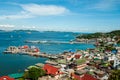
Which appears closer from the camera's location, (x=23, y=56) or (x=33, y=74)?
(x=33, y=74)

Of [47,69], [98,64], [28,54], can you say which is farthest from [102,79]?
[28,54]

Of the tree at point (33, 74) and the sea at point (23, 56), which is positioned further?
the sea at point (23, 56)

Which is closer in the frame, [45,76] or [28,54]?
[45,76]

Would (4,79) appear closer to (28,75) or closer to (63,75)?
(28,75)

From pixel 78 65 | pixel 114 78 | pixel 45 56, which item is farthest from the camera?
pixel 45 56

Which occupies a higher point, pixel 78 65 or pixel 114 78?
pixel 114 78

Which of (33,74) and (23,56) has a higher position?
(33,74)

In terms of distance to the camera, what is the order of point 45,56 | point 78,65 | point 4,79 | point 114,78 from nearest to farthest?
point 114,78, point 4,79, point 78,65, point 45,56

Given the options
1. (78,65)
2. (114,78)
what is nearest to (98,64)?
(78,65)

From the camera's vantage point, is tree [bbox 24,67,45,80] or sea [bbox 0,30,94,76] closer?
tree [bbox 24,67,45,80]
